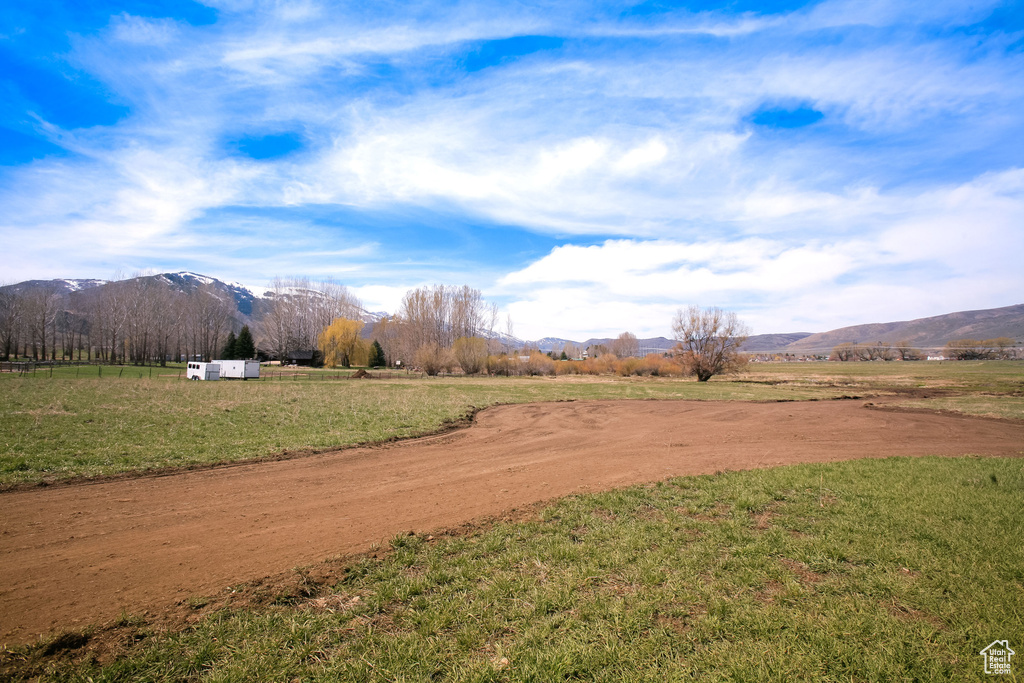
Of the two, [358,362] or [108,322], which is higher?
[108,322]

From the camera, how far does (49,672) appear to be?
3590 millimetres

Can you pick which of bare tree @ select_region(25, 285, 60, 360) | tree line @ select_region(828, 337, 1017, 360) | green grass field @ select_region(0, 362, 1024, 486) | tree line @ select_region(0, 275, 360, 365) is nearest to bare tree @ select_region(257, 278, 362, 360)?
tree line @ select_region(0, 275, 360, 365)

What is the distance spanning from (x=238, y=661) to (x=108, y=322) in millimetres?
118020

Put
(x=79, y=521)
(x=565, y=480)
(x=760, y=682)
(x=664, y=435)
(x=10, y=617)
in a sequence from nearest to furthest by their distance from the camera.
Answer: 1. (x=760, y=682)
2. (x=10, y=617)
3. (x=79, y=521)
4. (x=565, y=480)
5. (x=664, y=435)

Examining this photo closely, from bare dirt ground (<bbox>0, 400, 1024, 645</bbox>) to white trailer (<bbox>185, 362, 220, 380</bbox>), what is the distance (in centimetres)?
4608

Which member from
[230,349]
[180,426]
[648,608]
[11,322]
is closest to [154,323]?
[230,349]

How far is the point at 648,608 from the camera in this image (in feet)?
14.7

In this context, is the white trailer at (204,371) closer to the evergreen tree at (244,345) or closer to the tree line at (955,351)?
the evergreen tree at (244,345)

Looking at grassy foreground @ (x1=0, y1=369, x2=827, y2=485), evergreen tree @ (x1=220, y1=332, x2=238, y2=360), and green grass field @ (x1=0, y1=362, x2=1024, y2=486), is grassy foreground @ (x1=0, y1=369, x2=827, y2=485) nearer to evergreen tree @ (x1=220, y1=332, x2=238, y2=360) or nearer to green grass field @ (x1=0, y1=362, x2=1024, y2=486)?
green grass field @ (x1=0, y1=362, x2=1024, y2=486)

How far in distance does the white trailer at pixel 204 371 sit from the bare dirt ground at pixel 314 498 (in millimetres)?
46084

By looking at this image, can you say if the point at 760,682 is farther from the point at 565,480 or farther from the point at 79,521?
the point at 79,521

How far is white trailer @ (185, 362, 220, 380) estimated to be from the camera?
162ft

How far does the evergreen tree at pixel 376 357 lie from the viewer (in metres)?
98.4

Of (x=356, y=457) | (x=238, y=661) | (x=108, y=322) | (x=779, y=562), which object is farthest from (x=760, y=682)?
(x=108, y=322)
